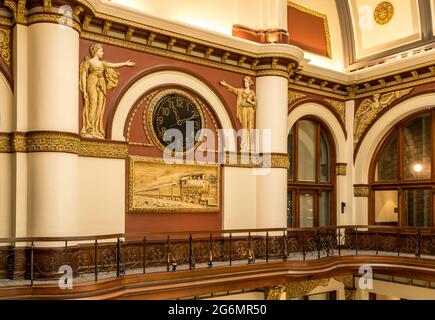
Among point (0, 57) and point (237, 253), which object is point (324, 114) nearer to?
point (237, 253)

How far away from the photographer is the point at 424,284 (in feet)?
34.5

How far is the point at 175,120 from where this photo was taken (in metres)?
9.65

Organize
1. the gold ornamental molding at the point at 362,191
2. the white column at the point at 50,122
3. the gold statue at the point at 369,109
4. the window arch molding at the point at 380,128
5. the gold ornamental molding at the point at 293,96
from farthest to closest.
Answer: the gold ornamental molding at the point at 362,191
the gold statue at the point at 369,109
the gold ornamental molding at the point at 293,96
the window arch molding at the point at 380,128
the white column at the point at 50,122

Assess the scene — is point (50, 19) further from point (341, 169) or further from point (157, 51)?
point (341, 169)

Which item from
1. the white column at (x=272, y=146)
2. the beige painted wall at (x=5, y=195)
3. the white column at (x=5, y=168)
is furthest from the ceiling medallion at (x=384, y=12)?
the beige painted wall at (x=5, y=195)

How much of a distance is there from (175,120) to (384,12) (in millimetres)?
6913

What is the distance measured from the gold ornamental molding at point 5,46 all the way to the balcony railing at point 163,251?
9.89ft

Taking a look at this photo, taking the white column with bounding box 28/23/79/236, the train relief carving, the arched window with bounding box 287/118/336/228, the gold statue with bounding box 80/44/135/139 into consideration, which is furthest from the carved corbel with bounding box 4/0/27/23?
the arched window with bounding box 287/118/336/228

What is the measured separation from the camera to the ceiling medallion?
1251 cm

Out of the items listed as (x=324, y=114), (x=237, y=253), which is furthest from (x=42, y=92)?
(x=324, y=114)

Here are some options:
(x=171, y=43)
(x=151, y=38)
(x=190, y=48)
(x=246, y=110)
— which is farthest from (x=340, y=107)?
(x=151, y=38)

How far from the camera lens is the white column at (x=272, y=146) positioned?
10477 mm

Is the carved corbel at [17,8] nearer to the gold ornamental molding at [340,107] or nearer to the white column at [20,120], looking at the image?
the white column at [20,120]
